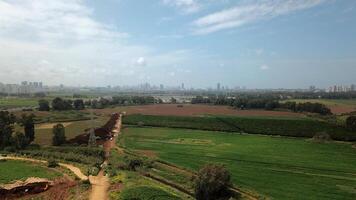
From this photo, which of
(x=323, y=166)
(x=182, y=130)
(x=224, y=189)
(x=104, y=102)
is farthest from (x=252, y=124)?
(x=104, y=102)

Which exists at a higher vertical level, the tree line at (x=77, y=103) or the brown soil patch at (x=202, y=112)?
the tree line at (x=77, y=103)

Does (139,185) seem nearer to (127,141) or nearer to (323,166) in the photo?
(323,166)

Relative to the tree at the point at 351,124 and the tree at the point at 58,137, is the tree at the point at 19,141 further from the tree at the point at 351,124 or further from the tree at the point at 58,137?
the tree at the point at 351,124

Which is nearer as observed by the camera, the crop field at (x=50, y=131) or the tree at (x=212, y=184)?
the tree at (x=212, y=184)

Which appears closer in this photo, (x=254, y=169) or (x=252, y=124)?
(x=254, y=169)

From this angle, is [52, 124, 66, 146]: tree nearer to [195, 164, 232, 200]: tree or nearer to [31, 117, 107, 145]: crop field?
[31, 117, 107, 145]: crop field

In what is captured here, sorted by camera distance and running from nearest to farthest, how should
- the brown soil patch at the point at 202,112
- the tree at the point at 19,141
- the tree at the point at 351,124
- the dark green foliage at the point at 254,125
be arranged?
the tree at the point at 19,141
the dark green foliage at the point at 254,125
the tree at the point at 351,124
the brown soil patch at the point at 202,112

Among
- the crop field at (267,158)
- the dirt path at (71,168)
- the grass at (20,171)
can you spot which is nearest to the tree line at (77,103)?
the crop field at (267,158)
